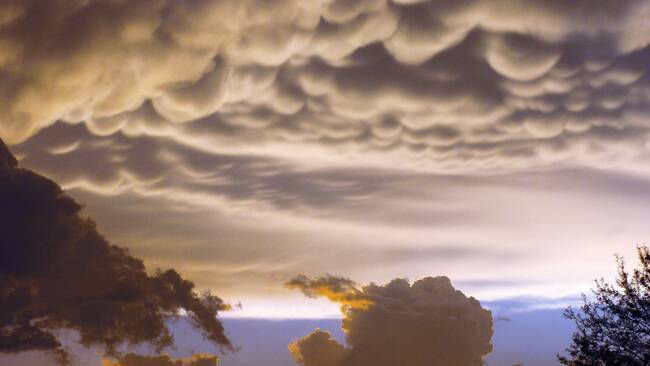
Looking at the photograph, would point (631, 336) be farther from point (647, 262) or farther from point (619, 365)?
point (647, 262)

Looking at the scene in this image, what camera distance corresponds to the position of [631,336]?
40188 mm

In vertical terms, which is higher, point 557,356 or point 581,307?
point 581,307

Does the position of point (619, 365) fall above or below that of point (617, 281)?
below

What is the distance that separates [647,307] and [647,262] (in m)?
3.22

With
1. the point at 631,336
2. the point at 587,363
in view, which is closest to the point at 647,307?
the point at 631,336

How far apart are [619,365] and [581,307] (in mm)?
4435

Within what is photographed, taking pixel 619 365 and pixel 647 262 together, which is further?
pixel 647 262

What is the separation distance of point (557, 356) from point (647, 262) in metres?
8.10

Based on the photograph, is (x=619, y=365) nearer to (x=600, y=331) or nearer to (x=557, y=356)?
(x=600, y=331)

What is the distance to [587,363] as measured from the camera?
41438 mm

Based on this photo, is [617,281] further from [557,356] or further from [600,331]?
[557,356]

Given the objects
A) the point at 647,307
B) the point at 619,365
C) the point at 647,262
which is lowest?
the point at 619,365

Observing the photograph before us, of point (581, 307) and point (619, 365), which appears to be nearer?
point (619, 365)

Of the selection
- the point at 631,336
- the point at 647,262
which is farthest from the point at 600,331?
the point at 647,262
